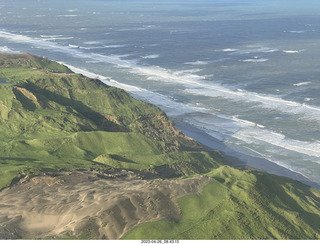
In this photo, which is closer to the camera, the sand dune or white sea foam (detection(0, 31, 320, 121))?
the sand dune

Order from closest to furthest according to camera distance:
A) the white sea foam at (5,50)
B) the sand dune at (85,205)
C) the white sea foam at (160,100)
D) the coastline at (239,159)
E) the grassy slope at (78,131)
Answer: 1. the sand dune at (85,205)
2. the grassy slope at (78,131)
3. the coastline at (239,159)
4. the white sea foam at (160,100)
5. the white sea foam at (5,50)

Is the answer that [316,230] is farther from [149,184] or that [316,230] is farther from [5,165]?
[5,165]

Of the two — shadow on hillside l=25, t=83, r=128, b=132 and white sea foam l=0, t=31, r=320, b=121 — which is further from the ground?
shadow on hillside l=25, t=83, r=128, b=132

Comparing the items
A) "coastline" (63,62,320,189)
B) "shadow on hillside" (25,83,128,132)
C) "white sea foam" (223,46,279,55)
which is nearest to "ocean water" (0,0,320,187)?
"white sea foam" (223,46,279,55)

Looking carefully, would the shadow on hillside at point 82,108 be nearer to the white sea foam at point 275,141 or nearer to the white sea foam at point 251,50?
the white sea foam at point 275,141

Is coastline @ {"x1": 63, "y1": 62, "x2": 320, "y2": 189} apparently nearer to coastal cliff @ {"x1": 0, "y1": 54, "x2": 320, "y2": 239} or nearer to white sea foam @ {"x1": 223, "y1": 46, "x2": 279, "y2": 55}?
coastal cliff @ {"x1": 0, "y1": 54, "x2": 320, "y2": 239}

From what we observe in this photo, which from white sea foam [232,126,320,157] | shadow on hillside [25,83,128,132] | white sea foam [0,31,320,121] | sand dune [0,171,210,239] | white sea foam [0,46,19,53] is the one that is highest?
sand dune [0,171,210,239]

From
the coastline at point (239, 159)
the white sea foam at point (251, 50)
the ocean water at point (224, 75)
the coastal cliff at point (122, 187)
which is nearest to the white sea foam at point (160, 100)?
the ocean water at point (224, 75)
